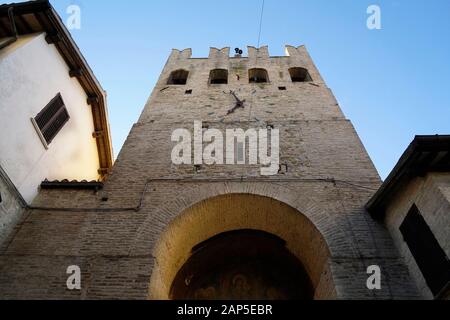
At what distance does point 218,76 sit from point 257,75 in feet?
4.60

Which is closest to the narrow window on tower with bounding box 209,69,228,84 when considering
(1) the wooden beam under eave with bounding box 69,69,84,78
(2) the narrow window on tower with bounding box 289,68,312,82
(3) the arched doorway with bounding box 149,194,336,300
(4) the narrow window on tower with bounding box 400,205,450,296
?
(2) the narrow window on tower with bounding box 289,68,312,82

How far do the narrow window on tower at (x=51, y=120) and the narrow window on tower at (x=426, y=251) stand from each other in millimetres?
7174

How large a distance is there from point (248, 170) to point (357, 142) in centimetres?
266

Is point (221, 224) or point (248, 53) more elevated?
point (248, 53)

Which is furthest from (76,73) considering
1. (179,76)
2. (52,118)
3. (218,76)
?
(218,76)

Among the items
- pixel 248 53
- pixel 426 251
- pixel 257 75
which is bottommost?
pixel 426 251

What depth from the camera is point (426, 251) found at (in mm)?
4695

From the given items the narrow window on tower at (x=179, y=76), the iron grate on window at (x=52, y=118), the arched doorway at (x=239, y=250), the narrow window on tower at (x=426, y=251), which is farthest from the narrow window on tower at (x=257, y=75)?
the narrow window on tower at (x=426, y=251)

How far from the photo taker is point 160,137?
326 inches

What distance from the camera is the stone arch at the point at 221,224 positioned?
5547mm

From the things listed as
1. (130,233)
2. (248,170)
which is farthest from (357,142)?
(130,233)

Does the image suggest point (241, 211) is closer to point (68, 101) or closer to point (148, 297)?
point (148, 297)

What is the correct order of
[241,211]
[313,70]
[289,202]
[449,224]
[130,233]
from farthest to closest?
[313,70] < [241,211] < [289,202] < [130,233] < [449,224]

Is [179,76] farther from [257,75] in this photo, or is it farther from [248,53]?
[248,53]
